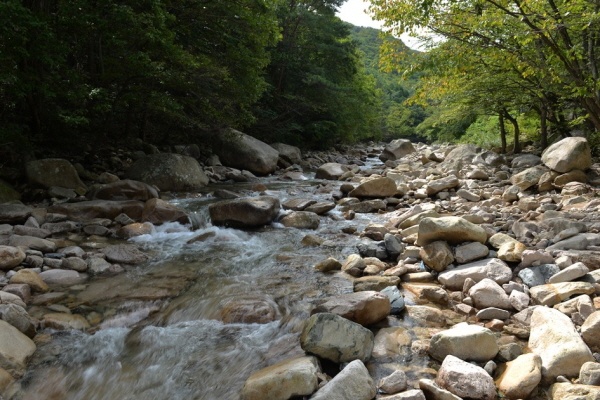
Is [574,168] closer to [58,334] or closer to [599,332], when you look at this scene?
[599,332]

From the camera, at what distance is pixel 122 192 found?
9117 millimetres

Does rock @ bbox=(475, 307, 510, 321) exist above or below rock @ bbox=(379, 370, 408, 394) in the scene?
above

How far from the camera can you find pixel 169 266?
19.7 feet

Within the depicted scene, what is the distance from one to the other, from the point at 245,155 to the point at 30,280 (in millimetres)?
11513

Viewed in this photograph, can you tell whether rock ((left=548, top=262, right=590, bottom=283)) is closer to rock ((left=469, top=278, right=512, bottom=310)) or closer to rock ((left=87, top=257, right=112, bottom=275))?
rock ((left=469, top=278, right=512, bottom=310))

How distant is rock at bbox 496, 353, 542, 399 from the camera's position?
2.84 m

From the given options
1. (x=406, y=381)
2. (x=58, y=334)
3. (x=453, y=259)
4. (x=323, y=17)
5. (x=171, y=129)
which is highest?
(x=323, y=17)

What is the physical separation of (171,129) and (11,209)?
9.59 meters

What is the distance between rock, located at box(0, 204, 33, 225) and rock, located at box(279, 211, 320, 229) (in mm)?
4716

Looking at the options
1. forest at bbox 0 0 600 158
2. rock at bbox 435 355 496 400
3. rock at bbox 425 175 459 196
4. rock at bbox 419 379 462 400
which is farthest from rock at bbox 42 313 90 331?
rock at bbox 425 175 459 196

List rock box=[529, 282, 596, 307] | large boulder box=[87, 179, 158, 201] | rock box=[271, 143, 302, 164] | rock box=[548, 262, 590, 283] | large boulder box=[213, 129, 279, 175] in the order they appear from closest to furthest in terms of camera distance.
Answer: rock box=[529, 282, 596, 307]
rock box=[548, 262, 590, 283]
large boulder box=[87, 179, 158, 201]
large boulder box=[213, 129, 279, 175]
rock box=[271, 143, 302, 164]

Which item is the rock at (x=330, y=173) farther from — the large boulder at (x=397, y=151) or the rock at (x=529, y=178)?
the large boulder at (x=397, y=151)

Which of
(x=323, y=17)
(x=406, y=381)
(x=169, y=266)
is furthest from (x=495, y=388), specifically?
(x=323, y=17)

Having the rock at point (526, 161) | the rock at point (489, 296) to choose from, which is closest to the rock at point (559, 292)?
the rock at point (489, 296)
